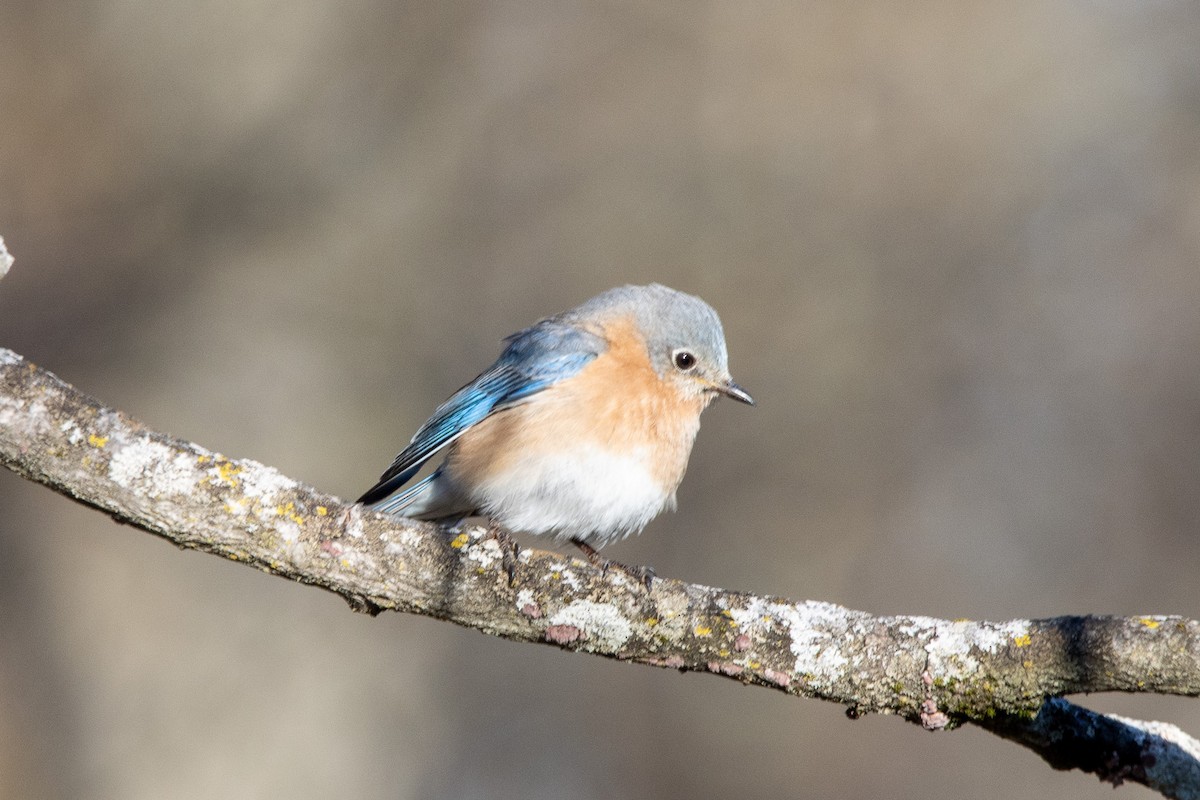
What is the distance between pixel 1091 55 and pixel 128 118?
7.51 metres

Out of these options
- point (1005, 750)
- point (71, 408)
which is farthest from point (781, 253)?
point (71, 408)

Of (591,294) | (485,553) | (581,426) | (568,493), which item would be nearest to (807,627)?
(485,553)

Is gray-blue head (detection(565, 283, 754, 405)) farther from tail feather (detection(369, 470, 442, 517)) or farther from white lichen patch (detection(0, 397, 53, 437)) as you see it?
white lichen patch (detection(0, 397, 53, 437))

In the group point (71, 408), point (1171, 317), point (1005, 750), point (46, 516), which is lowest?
point (71, 408)

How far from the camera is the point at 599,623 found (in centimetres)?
311

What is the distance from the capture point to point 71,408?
2.85 metres

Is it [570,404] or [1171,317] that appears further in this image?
[1171,317]

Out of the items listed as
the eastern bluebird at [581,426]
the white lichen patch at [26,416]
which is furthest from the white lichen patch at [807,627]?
the white lichen patch at [26,416]

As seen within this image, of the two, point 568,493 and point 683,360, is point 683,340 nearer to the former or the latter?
point 683,360

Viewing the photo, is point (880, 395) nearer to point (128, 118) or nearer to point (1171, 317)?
point (1171, 317)

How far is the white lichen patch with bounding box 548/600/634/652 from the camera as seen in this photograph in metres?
3.11

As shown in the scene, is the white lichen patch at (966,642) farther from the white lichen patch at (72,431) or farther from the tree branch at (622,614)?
the white lichen patch at (72,431)

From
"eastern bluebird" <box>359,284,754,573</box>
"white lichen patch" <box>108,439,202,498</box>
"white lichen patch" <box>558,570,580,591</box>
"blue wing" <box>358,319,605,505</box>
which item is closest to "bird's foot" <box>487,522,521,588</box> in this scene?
"white lichen patch" <box>558,570,580,591</box>

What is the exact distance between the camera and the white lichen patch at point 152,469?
9.26ft
